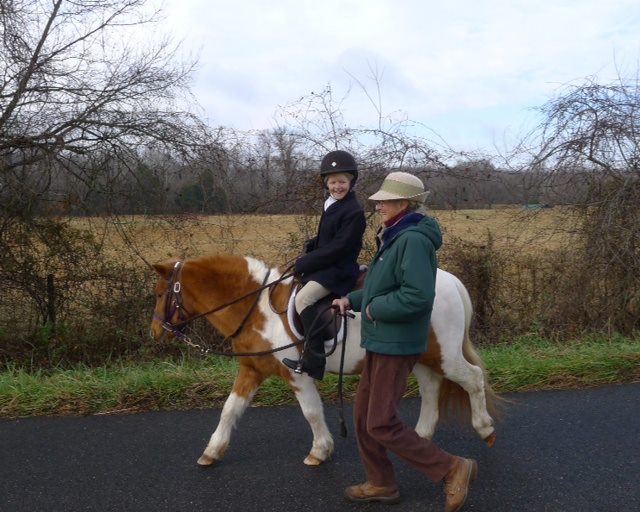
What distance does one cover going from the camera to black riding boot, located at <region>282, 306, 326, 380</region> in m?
4.34

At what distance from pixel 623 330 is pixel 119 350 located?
699 centimetres

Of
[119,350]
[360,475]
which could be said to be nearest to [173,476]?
[360,475]

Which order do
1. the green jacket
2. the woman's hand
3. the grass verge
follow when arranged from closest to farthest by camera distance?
the green jacket < the woman's hand < the grass verge

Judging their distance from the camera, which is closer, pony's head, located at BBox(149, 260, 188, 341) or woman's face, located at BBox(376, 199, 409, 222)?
woman's face, located at BBox(376, 199, 409, 222)

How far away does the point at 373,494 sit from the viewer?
3822 millimetres

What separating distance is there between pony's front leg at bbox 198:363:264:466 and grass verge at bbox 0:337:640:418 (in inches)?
38.8

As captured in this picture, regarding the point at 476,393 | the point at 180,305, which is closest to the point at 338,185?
the point at 180,305

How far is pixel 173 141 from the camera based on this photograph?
8.51 meters

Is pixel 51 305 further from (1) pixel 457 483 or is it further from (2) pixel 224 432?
(1) pixel 457 483

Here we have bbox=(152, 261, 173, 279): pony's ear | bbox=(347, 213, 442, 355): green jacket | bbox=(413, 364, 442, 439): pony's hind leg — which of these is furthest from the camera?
bbox=(152, 261, 173, 279): pony's ear

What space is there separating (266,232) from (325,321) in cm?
449

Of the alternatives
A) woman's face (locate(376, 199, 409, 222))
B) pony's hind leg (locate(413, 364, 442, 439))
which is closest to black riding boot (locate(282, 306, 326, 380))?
pony's hind leg (locate(413, 364, 442, 439))

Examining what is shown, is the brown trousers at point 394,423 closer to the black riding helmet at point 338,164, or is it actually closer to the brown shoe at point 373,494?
the brown shoe at point 373,494

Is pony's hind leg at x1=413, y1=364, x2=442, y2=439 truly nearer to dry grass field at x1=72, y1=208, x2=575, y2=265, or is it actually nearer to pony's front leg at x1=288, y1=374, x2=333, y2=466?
pony's front leg at x1=288, y1=374, x2=333, y2=466
